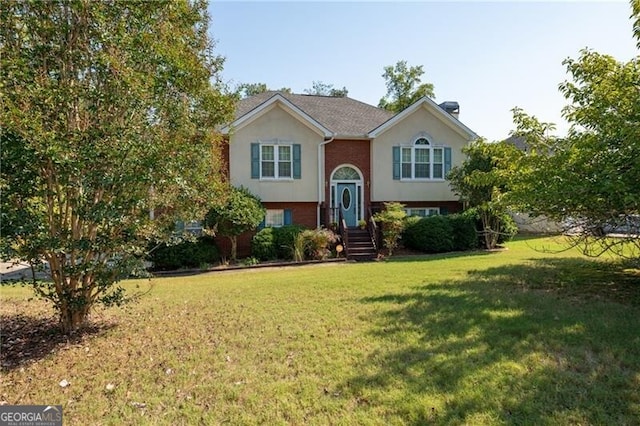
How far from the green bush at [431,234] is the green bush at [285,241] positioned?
5.16 metres

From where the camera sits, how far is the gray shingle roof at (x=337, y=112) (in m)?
20.0

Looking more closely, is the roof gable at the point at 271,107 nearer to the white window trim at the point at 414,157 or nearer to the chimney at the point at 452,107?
the white window trim at the point at 414,157

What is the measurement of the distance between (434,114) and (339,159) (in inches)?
222

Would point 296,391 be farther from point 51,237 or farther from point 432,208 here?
point 432,208

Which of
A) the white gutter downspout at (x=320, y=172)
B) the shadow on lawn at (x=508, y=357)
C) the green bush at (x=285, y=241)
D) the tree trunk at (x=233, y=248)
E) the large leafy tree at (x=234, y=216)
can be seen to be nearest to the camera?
the shadow on lawn at (x=508, y=357)

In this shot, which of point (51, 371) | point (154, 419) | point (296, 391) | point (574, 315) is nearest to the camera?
point (154, 419)

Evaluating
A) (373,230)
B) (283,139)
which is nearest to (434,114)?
(373,230)

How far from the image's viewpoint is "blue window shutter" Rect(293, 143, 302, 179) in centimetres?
1844

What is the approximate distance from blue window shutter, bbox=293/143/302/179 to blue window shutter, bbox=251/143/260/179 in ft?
5.54

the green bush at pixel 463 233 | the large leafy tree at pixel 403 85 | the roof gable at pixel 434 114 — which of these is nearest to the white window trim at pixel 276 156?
the roof gable at pixel 434 114

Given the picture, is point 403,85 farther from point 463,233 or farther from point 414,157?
point 463,233

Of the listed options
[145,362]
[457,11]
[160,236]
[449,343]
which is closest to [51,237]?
[160,236]

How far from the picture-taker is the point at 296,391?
4.24 metres

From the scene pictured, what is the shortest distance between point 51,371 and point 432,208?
60.6ft
